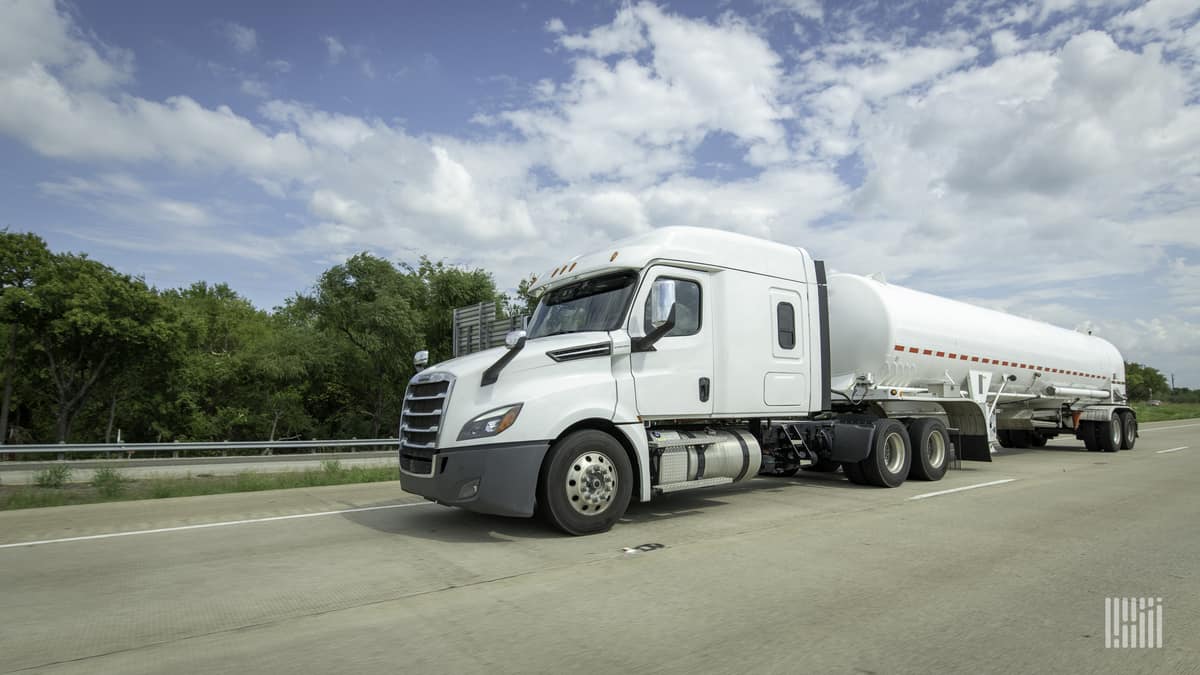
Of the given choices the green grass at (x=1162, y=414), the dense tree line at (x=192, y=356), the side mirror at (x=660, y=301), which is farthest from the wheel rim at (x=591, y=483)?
the green grass at (x=1162, y=414)

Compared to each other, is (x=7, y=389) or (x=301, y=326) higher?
(x=301, y=326)

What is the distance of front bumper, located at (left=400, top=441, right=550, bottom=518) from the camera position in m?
6.29

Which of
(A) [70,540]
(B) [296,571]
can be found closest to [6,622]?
(B) [296,571]

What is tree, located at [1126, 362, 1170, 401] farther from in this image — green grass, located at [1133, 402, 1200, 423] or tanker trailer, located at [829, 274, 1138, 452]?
tanker trailer, located at [829, 274, 1138, 452]

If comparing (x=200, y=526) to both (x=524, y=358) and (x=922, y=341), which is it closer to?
(x=524, y=358)

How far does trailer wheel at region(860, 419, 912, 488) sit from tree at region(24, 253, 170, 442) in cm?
3465

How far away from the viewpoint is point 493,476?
6285 mm

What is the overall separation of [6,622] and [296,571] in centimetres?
169

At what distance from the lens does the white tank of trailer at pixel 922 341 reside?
35.1 feet

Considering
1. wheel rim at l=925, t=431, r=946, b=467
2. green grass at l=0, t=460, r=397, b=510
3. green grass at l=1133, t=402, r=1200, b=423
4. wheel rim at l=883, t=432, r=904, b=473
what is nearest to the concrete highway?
Answer: wheel rim at l=883, t=432, r=904, b=473

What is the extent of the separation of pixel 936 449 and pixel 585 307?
6938 millimetres

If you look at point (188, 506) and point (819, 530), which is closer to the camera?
point (819, 530)

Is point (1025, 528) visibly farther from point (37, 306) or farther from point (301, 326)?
point (301, 326)

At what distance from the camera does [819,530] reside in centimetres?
681
